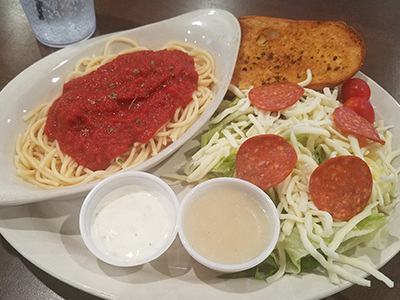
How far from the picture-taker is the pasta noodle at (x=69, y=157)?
2652mm

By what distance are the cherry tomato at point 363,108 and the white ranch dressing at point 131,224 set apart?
1.85 meters

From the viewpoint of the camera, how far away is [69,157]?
9.08 feet

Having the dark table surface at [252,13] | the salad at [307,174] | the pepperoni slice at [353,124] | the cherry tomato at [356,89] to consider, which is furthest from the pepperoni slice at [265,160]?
the dark table surface at [252,13]

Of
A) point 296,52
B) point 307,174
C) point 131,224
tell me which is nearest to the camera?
point 131,224

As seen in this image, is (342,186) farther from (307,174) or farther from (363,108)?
(363,108)

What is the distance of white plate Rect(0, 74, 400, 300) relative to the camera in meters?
2.09

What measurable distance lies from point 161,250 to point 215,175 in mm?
891

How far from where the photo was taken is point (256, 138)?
2582 millimetres

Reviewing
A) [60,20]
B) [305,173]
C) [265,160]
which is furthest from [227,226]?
[60,20]

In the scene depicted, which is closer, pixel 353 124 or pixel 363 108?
pixel 353 124

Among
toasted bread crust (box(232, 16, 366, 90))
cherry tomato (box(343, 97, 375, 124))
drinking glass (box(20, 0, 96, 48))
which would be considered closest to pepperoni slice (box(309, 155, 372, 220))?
cherry tomato (box(343, 97, 375, 124))

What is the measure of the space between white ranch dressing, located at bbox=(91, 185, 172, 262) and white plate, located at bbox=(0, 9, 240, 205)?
207 millimetres

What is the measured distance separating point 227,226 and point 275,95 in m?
1.34

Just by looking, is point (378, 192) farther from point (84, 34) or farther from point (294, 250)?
point (84, 34)
